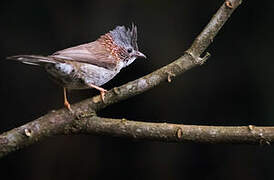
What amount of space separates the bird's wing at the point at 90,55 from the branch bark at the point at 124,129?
545 millimetres

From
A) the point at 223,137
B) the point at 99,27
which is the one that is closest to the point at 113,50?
the point at 99,27

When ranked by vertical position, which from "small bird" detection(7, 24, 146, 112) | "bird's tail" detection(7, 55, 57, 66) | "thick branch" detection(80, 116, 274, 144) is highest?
"small bird" detection(7, 24, 146, 112)

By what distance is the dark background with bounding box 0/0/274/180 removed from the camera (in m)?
5.04

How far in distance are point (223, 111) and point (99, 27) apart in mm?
1736

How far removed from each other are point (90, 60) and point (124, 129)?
3.26 ft

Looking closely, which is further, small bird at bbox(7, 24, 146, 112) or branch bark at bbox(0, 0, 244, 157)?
small bird at bbox(7, 24, 146, 112)

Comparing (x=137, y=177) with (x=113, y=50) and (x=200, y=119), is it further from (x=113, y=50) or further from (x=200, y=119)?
(x=113, y=50)

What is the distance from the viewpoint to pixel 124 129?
279 centimetres

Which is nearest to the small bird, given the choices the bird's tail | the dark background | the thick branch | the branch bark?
the bird's tail

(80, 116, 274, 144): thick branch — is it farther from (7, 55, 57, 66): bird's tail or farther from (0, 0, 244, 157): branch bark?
(7, 55, 57, 66): bird's tail

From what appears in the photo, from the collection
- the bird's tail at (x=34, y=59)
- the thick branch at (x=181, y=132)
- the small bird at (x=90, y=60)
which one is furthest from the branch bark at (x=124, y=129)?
the bird's tail at (x=34, y=59)

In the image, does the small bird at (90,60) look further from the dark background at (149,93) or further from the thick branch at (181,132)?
the dark background at (149,93)

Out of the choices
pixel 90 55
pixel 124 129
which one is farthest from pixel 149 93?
pixel 124 129

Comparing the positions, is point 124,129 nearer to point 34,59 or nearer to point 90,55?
point 34,59
